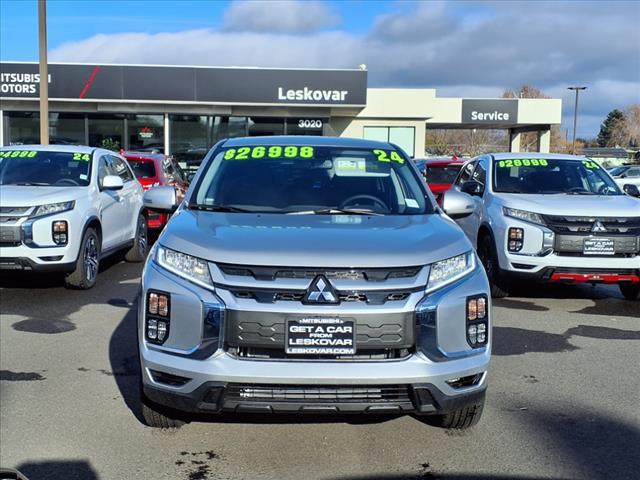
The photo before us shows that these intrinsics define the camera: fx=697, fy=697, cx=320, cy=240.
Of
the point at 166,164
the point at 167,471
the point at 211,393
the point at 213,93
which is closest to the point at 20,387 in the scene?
the point at 167,471

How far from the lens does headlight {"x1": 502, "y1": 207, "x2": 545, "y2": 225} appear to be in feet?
24.9

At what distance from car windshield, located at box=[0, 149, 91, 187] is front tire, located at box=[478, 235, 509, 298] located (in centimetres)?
503

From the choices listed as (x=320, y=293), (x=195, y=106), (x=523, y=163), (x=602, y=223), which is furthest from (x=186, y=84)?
(x=320, y=293)

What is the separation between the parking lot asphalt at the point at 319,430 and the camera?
3777mm

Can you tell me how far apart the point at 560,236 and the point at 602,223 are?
1.55 ft

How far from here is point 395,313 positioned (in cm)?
346

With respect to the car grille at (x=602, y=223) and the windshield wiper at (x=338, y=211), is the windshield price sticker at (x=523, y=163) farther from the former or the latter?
the windshield wiper at (x=338, y=211)

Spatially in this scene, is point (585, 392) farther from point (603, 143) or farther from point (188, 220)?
point (603, 143)

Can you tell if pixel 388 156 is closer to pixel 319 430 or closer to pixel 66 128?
pixel 319 430

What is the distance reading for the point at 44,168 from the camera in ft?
29.7

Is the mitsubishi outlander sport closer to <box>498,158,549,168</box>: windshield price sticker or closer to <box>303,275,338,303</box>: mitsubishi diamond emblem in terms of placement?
<box>498,158,549,168</box>: windshield price sticker

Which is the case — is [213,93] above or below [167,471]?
above

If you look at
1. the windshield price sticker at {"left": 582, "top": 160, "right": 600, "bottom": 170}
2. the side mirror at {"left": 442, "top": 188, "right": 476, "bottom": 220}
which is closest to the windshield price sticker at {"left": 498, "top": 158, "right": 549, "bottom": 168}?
the windshield price sticker at {"left": 582, "top": 160, "right": 600, "bottom": 170}

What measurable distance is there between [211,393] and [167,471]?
1.94 ft
